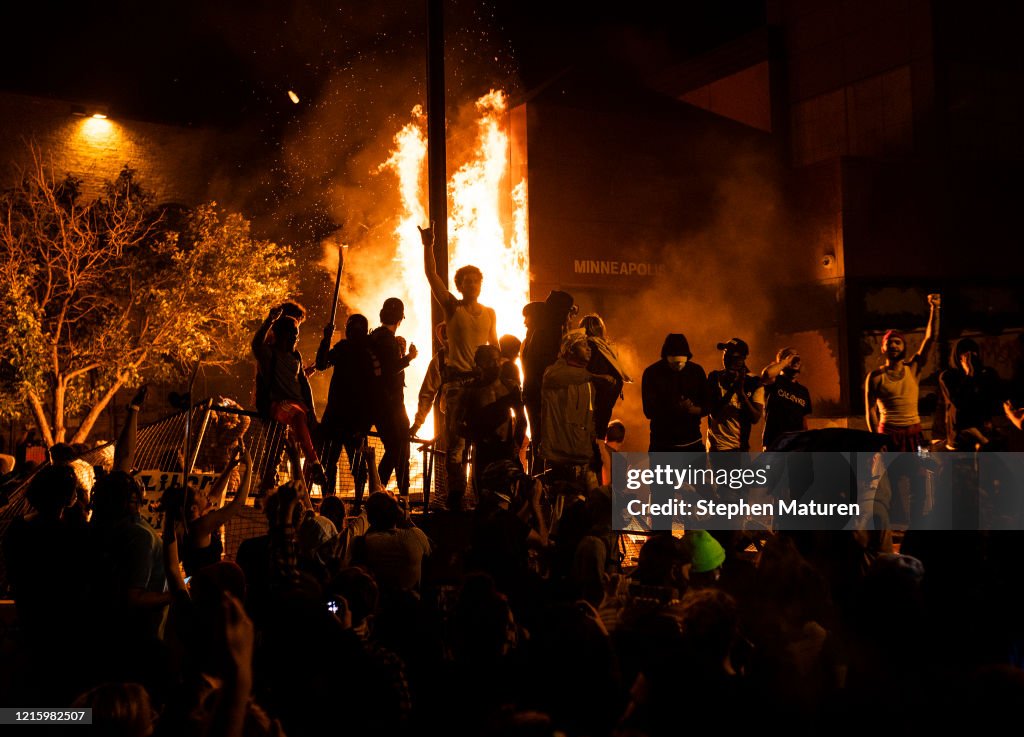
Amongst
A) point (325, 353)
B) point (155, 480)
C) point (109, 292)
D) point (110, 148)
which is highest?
point (110, 148)

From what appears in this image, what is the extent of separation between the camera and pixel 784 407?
9719mm

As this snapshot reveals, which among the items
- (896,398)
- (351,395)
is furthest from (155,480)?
(896,398)

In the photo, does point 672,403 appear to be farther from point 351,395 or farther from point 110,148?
point 110,148

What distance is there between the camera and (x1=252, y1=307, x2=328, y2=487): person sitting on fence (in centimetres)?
848

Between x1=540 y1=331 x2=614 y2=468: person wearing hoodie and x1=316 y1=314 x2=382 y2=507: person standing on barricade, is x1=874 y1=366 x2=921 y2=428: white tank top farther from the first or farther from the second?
x1=316 y1=314 x2=382 y2=507: person standing on barricade

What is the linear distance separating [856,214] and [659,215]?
13.7 ft

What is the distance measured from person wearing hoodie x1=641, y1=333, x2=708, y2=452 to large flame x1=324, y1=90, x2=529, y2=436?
12.2 meters

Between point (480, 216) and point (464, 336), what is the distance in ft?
45.4

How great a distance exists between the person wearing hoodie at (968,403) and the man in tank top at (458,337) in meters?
4.67

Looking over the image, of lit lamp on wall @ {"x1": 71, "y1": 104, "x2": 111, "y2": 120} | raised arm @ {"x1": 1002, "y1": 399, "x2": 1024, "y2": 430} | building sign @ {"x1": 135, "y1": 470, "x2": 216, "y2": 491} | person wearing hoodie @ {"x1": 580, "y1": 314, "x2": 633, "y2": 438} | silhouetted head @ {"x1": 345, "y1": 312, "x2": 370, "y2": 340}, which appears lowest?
building sign @ {"x1": 135, "y1": 470, "x2": 216, "y2": 491}

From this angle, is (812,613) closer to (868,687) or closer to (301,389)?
(868,687)

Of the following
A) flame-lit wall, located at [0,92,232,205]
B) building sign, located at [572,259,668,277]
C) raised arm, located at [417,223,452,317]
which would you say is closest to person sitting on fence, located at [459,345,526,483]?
raised arm, located at [417,223,452,317]

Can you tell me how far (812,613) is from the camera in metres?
4.52

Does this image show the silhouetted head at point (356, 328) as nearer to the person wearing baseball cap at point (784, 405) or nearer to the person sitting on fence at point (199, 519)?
the person sitting on fence at point (199, 519)
